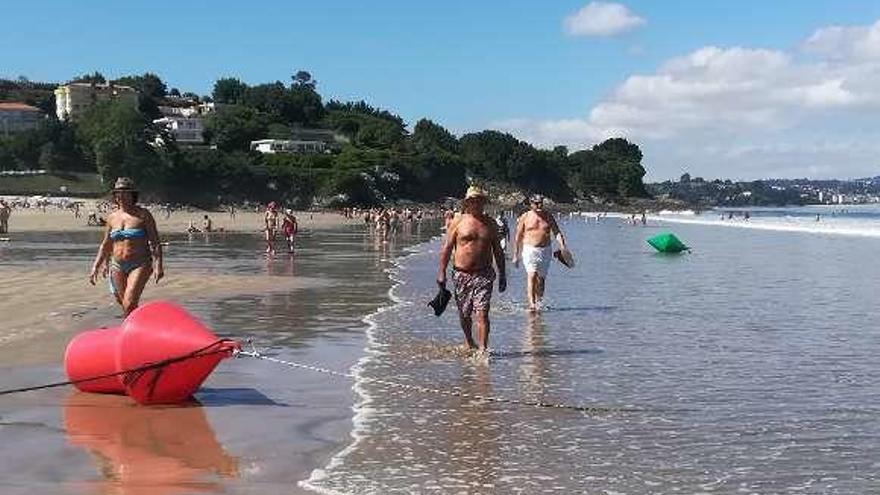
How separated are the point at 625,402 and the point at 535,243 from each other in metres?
6.16

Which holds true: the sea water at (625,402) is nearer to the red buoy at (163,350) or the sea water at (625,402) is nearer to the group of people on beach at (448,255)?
the group of people on beach at (448,255)

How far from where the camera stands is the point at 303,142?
508 feet

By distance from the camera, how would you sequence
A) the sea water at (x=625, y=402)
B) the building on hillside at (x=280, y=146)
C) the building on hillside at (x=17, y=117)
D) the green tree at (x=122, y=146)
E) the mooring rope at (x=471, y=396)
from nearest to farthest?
the sea water at (x=625, y=402), the mooring rope at (x=471, y=396), the green tree at (x=122, y=146), the building on hillside at (x=280, y=146), the building on hillside at (x=17, y=117)

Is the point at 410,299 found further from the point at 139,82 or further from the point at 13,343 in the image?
the point at 139,82

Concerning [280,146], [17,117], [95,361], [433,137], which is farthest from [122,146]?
[95,361]

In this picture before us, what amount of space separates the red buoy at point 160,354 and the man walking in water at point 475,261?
310 cm

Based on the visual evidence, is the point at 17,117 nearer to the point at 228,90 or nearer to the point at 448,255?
the point at 228,90

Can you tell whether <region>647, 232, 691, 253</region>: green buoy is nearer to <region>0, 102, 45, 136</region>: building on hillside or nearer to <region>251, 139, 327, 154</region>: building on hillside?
<region>251, 139, 327, 154</region>: building on hillside

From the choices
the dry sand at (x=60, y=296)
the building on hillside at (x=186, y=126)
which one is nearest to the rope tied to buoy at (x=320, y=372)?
the dry sand at (x=60, y=296)

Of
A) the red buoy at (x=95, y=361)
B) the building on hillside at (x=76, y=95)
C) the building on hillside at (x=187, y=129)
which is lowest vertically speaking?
the red buoy at (x=95, y=361)

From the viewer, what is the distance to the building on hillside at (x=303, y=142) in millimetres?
147125

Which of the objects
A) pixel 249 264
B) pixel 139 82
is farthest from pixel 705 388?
pixel 139 82

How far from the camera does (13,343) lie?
33.2 feet

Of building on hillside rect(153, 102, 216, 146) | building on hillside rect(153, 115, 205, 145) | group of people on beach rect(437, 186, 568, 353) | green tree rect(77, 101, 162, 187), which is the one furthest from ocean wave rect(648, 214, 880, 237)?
building on hillside rect(153, 115, 205, 145)
